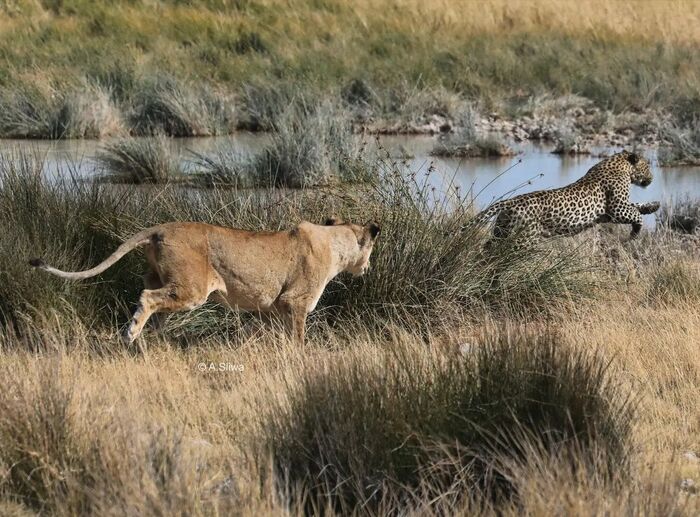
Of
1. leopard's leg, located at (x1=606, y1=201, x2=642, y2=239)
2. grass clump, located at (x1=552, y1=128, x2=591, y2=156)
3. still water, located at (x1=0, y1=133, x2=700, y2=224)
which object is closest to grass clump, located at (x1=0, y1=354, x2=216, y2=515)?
leopard's leg, located at (x1=606, y1=201, x2=642, y2=239)

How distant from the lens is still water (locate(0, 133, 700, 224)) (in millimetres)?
19047

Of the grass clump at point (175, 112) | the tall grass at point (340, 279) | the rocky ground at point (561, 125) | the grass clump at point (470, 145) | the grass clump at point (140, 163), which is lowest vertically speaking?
the rocky ground at point (561, 125)

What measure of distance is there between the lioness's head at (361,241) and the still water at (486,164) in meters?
7.05

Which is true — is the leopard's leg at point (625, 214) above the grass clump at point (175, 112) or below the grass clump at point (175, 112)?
above

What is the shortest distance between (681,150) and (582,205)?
10.8 meters

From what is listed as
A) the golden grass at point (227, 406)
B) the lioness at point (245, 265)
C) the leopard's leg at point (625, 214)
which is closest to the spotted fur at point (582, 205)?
the leopard's leg at point (625, 214)

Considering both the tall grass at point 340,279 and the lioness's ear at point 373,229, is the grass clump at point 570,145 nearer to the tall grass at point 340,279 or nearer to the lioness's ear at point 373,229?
the tall grass at point 340,279

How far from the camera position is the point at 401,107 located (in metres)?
28.3

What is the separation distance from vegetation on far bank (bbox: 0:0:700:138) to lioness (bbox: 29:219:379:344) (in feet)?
50.0

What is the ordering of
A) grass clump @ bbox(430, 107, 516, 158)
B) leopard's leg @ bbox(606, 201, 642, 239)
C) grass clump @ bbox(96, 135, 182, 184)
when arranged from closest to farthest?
Answer: leopard's leg @ bbox(606, 201, 642, 239), grass clump @ bbox(96, 135, 182, 184), grass clump @ bbox(430, 107, 516, 158)

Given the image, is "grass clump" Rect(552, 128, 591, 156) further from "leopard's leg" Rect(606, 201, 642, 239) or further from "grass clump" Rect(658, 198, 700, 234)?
"leopard's leg" Rect(606, 201, 642, 239)

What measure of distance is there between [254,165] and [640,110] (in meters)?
15.0

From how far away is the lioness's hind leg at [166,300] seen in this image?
8.88 m

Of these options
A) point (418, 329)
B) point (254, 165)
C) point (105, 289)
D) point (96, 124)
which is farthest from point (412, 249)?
point (96, 124)
